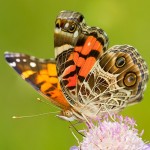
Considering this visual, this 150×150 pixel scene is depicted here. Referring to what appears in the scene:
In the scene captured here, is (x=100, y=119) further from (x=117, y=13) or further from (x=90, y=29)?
(x=117, y=13)

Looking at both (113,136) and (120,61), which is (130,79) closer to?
(120,61)

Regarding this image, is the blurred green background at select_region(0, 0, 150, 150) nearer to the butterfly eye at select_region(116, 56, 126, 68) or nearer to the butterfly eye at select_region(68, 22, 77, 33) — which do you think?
the butterfly eye at select_region(116, 56, 126, 68)

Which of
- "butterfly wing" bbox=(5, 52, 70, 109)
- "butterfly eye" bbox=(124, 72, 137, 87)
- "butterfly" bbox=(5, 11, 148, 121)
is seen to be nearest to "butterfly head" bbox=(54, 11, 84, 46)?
"butterfly" bbox=(5, 11, 148, 121)

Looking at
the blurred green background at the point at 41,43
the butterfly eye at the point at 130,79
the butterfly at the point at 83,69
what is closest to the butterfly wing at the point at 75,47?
the butterfly at the point at 83,69

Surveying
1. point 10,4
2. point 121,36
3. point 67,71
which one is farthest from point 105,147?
point 10,4

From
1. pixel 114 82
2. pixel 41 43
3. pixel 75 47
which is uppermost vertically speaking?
pixel 75 47

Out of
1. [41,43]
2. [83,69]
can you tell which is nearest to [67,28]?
[83,69]
